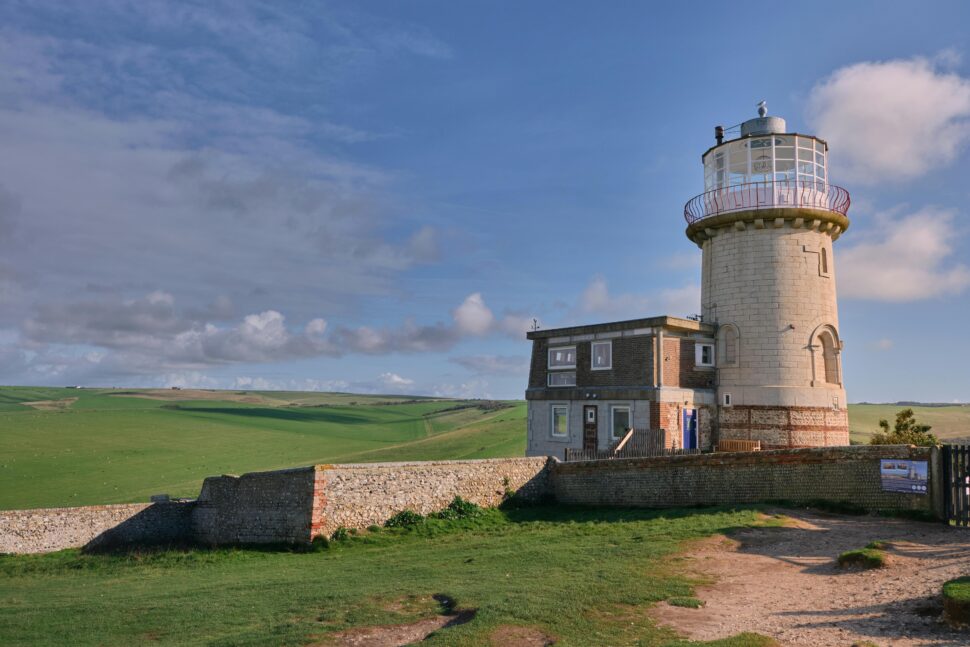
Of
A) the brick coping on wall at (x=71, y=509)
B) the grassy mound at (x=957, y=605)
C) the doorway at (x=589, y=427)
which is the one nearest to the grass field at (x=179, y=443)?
the brick coping on wall at (x=71, y=509)

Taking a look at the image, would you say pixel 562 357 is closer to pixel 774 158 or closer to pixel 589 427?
pixel 589 427

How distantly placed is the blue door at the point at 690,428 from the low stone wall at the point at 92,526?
18998mm

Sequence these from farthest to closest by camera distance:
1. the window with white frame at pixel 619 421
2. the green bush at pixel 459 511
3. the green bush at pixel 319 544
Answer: the window with white frame at pixel 619 421 < the green bush at pixel 459 511 < the green bush at pixel 319 544

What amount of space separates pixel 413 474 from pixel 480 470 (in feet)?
8.61

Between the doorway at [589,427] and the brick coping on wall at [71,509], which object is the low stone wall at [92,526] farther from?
the doorway at [589,427]

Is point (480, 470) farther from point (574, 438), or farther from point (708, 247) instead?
point (708, 247)

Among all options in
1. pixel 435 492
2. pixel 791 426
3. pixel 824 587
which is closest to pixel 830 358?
pixel 791 426

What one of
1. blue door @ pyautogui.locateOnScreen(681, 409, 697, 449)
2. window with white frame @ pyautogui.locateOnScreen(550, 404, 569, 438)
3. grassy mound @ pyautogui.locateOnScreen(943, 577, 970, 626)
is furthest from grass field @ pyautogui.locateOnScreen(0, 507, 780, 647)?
window with white frame @ pyautogui.locateOnScreen(550, 404, 569, 438)

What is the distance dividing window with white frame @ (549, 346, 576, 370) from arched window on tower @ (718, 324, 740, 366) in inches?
244

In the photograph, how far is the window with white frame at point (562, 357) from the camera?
30402 mm

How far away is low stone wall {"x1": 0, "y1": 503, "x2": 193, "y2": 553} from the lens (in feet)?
71.8

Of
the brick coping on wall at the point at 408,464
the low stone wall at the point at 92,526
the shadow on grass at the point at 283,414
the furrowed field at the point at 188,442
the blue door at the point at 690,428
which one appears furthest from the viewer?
the shadow on grass at the point at 283,414

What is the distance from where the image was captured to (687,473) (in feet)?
67.6

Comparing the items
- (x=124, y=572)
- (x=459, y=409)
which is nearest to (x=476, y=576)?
(x=124, y=572)
